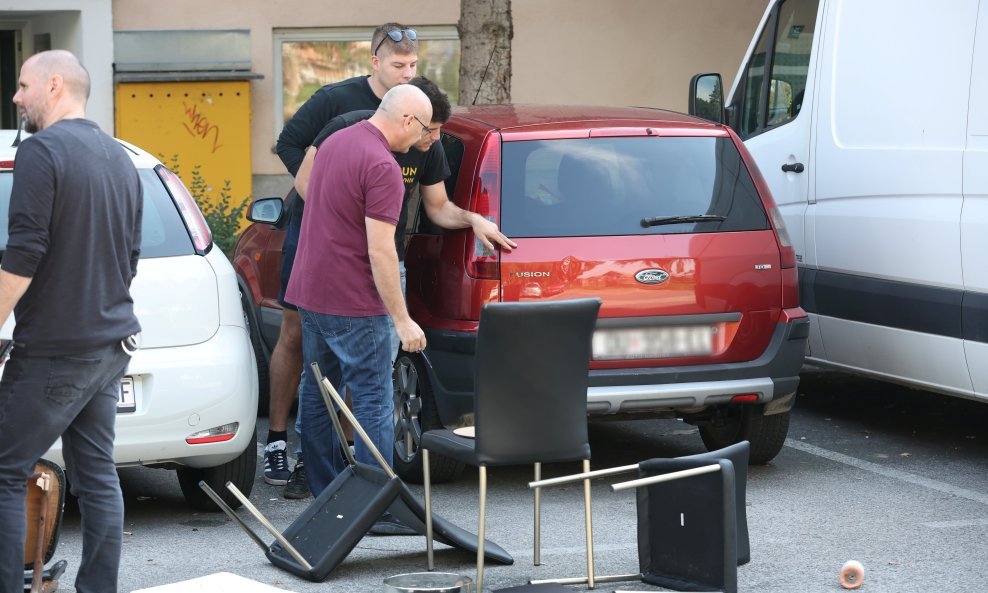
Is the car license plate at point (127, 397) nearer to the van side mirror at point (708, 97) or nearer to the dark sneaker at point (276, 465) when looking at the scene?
the dark sneaker at point (276, 465)

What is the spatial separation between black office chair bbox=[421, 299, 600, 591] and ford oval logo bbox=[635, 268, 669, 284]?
1.38m

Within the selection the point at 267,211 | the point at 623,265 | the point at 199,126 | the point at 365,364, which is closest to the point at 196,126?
the point at 199,126

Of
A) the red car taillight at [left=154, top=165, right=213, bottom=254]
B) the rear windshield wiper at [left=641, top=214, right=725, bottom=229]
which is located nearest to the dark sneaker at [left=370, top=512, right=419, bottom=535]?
the red car taillight at [left=154, top=165, right=213, bottom=254]

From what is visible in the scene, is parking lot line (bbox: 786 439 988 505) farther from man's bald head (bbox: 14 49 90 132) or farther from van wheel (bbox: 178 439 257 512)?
man's bald head (bbox: 14 49 90 132)

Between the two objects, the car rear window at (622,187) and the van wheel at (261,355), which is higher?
the car rear window at (622,187)

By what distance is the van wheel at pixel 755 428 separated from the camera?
6.80m

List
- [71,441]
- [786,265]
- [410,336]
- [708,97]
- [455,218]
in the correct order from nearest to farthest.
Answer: [71,441], [410,336], [455,218], [786,265], [708,97]

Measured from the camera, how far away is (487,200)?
6180mm

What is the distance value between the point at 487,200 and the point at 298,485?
1.49 meters

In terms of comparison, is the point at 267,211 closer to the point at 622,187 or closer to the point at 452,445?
the point at 622,187

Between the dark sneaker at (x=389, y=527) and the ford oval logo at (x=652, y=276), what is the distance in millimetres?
1481

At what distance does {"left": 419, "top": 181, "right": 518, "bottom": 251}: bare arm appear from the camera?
238 inches

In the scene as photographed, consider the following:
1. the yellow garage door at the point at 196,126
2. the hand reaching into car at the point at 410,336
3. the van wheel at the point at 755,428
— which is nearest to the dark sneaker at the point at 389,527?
→ the hand reaching into car at the point at 410,336

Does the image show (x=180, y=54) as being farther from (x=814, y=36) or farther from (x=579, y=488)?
(x=579, y=488)
